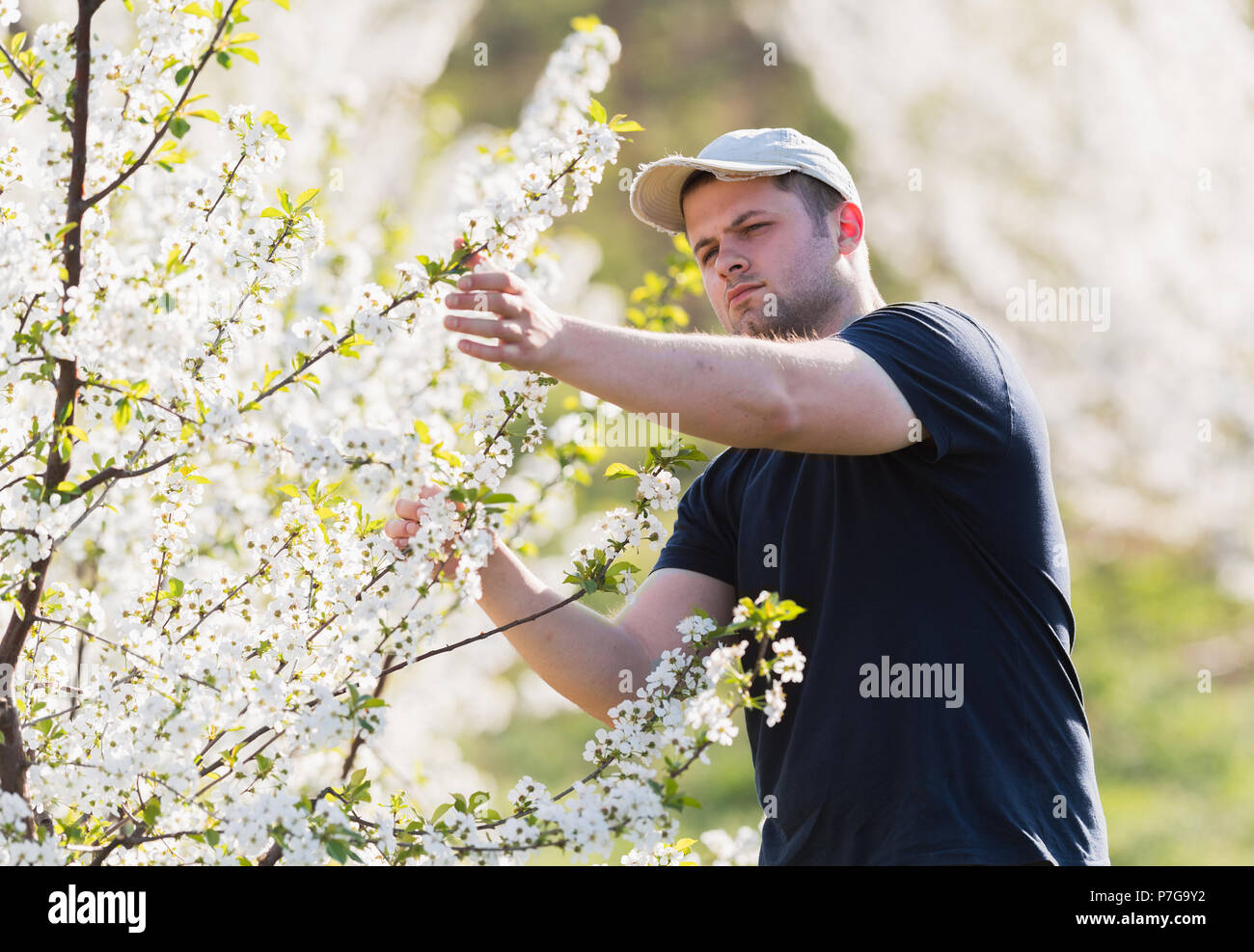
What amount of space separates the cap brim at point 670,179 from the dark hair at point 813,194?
0.09 feet

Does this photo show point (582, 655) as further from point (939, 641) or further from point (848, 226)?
point (848, 226)

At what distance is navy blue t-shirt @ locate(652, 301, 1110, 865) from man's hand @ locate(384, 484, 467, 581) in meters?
0.65

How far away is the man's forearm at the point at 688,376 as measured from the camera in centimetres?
173

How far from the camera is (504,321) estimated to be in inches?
65.1

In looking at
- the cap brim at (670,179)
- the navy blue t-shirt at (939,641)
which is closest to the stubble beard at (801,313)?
the cap brim at (670,179)

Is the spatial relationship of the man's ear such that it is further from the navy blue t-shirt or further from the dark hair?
the navy blue t-shirt

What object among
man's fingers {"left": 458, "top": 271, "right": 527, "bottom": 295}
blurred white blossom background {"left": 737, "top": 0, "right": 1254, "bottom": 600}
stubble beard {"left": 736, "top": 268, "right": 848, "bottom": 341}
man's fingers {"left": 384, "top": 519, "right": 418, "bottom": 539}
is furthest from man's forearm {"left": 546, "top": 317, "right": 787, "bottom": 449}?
blurred white blossom background {"left": 737, "top": 0, "right": 1254, "bottom": 600}

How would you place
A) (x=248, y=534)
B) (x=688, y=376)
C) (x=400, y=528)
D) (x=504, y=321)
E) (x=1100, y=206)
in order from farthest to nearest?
1. (x=1100, y=206)
2. (x=248, y=534)
3. (x=400, y=528)
4. (x=688, y=376)
5. (x=504, y=321)

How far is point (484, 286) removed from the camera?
1660 mm

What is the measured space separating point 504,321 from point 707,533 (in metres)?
1.05

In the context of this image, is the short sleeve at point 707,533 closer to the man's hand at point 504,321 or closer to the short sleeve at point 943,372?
the short sleeve at point 943,372

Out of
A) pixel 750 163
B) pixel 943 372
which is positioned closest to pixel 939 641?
pixel 943 372
